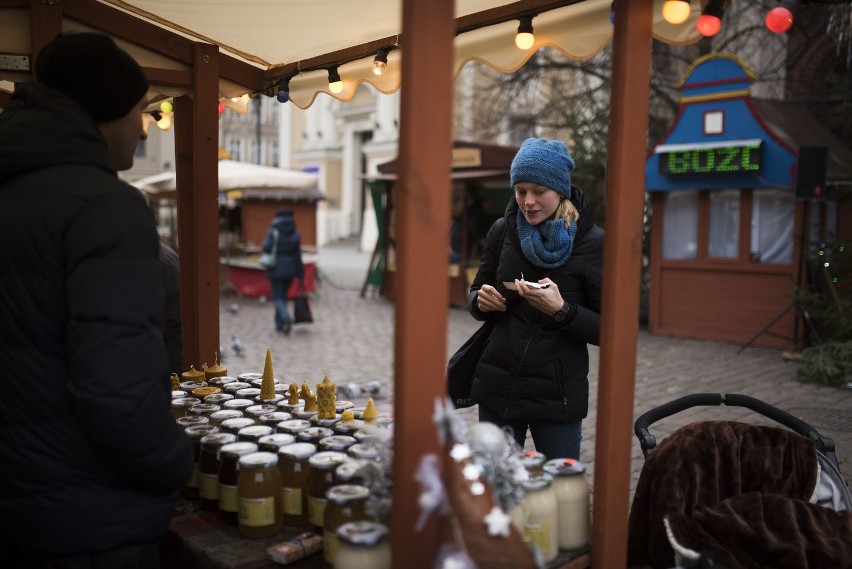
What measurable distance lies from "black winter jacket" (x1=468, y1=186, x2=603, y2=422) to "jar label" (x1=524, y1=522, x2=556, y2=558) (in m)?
0.87

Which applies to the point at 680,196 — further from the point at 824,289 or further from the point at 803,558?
the point at 803,558

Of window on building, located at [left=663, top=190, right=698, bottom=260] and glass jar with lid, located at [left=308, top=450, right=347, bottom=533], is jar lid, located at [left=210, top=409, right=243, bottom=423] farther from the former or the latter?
window on building, located at [left=663, top=190, right=698, bottom=260]

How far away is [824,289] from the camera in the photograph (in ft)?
29.6

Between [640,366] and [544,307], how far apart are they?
273 inches

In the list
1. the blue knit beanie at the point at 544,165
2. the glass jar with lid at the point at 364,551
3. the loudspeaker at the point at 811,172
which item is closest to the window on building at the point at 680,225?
the loudspeaker at the point at 811,172

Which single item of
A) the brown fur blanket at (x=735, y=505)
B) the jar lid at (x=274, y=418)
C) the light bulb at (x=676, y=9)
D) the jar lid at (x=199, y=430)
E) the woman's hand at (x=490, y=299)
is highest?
the light bulb at (x=676, y=9)

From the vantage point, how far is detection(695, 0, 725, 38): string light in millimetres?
3004

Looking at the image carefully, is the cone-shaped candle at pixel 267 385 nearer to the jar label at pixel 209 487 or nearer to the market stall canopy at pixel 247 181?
the jar label at pixel 209 487

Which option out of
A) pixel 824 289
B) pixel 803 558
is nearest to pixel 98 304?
pixel 803 558

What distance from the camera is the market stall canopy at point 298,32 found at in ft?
11.3

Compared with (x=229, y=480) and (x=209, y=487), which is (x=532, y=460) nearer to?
(x=229, y=480)

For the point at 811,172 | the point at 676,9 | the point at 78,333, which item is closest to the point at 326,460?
the point at 78,333

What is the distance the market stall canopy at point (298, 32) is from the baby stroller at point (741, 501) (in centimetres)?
197

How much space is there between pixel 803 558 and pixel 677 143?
9.96 meters
